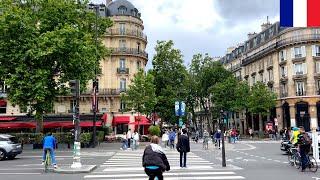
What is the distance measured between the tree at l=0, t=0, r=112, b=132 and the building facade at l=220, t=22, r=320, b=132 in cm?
3402

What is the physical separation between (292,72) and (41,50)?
43163mm

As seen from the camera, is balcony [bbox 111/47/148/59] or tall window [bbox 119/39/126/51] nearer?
balcony [bbox 111/47/148/59]

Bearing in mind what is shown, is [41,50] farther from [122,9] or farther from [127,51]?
[122,9]

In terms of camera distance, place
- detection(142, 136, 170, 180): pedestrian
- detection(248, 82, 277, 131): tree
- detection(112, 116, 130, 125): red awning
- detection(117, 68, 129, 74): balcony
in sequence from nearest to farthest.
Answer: detection(142, 136, 170, 180): pedestrian → detection(112, 116, 130, 125): red awning → detection(117, 68, 129, 74): balcony → detection(248, 82, 277, 131): tree

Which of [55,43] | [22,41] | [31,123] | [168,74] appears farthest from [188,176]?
[168,74]

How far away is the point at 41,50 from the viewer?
32.7 m

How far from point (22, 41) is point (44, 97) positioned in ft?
14.7

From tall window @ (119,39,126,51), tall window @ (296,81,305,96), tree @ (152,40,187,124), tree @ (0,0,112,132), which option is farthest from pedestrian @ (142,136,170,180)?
tall window @ (296,81,305,96)

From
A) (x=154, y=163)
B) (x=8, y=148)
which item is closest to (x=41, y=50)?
(x=8, y=148)

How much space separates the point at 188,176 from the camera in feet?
52.8

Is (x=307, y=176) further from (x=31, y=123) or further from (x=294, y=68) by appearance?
(x=294, y=68)

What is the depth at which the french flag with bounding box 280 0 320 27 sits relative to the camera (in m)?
11.6

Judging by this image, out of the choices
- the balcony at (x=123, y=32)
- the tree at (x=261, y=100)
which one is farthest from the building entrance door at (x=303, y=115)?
the balcony at (x=123, y=32)

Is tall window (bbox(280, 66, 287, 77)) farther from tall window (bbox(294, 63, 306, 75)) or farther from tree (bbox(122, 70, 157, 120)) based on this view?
tree (bbox(122, 70, 157, 120))
